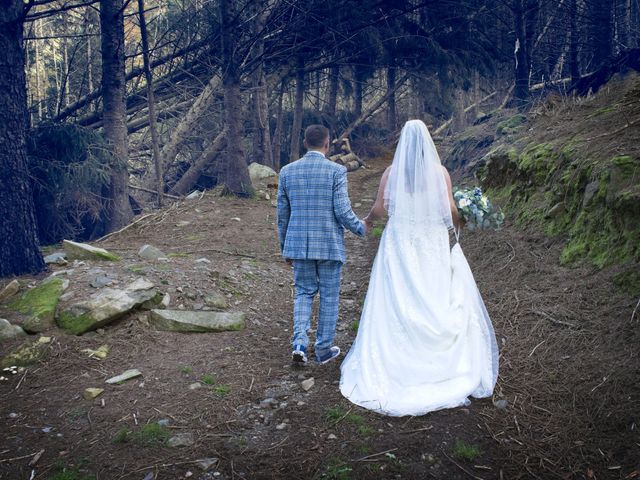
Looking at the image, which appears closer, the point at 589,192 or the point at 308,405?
the point at 308,405

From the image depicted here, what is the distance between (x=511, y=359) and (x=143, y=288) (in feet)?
12.5

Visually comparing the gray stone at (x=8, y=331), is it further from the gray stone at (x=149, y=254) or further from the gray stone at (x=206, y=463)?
the gray stone at (x=206, y=463)

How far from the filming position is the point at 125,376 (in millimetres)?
4742

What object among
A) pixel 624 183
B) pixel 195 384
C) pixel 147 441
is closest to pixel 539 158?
pixel 624 183

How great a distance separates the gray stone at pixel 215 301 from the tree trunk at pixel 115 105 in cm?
584

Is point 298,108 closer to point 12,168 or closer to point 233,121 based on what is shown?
point 233,121

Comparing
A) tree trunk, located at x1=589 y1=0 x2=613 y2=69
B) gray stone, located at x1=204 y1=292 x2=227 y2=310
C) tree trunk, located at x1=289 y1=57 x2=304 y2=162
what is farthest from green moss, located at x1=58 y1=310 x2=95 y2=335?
tree trunk, located at x1=589 y1=0 x2=613 y2=69

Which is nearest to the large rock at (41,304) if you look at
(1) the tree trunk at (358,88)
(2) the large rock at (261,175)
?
(2) the large rock at (261,175)

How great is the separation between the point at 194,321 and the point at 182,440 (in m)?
2.06

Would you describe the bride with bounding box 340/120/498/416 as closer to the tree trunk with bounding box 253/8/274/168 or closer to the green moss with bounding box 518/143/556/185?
the green moss with bounding box 518/143/556/185

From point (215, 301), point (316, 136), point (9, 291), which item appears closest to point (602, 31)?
point (316, 136)

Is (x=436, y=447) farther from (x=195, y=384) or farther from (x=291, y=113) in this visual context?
(x=291, y=113)

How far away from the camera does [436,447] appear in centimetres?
370

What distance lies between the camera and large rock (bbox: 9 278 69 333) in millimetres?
5369
